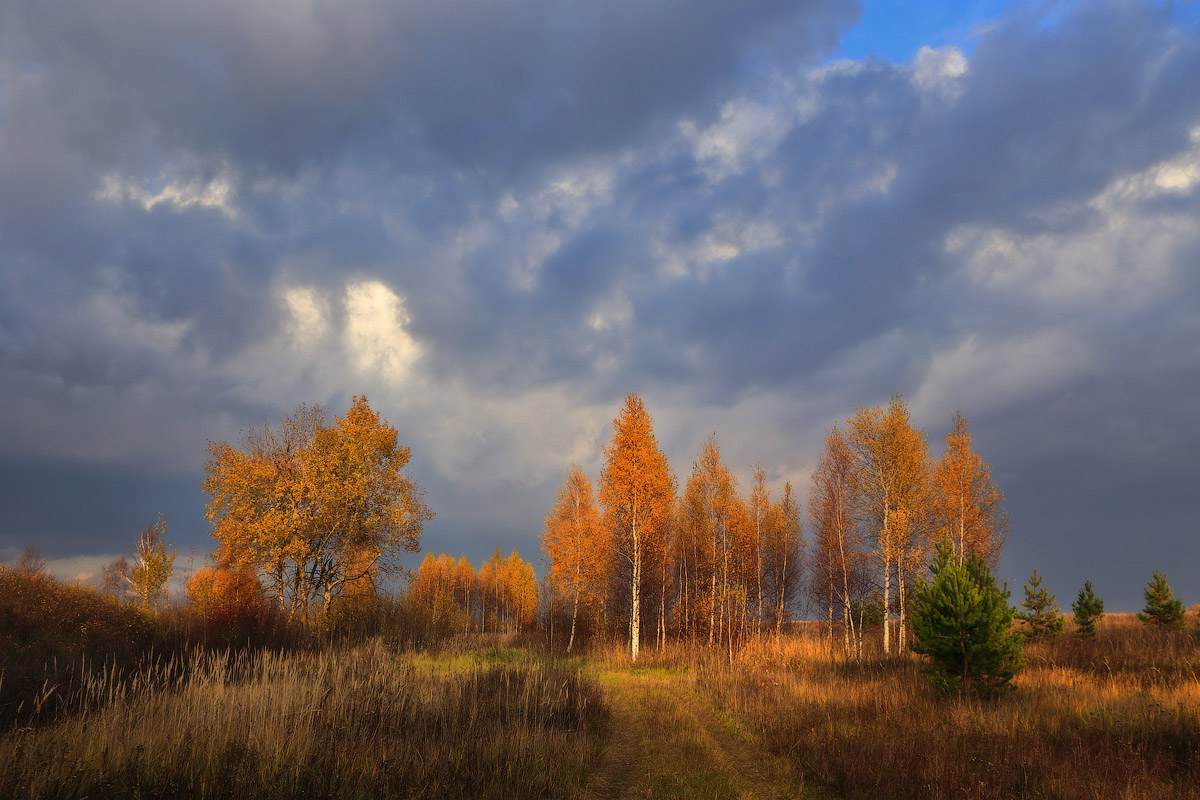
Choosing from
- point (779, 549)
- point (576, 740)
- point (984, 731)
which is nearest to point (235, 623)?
point (576, 740)

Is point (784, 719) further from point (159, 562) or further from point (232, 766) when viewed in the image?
point (159, 562)

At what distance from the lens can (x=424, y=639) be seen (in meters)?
30.1

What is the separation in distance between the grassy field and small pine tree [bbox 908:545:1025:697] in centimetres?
64

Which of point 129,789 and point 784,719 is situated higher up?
point 129,789

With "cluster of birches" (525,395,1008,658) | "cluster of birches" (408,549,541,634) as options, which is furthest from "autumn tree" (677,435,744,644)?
"cluster of birches" (408,549,541,634)

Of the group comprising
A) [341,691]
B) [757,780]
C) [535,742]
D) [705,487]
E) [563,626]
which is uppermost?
[705,487]

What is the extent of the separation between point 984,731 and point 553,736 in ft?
25.1

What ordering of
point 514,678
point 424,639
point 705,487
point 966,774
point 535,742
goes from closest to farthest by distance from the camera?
point 966,774 < point 535,742 < point 514,678 < point 424,639 < point 705,487

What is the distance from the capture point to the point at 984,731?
32.5 ft

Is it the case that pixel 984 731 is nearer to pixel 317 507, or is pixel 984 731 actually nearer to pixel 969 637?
pixel 969 637

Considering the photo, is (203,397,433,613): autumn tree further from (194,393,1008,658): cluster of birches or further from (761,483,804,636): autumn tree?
(761,483,804,636): autumn tree

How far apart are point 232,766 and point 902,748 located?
961 cm

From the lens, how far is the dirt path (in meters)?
8.34

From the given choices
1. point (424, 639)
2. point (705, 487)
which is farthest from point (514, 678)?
point (705, 487)
